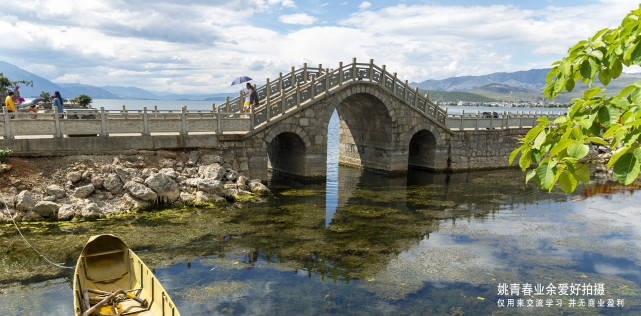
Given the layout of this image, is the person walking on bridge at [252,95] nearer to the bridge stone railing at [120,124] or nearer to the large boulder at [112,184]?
the bridge stone railing at [120,124]

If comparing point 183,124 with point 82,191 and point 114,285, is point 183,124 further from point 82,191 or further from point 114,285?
point 114,285

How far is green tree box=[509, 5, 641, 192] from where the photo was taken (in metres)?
2.83

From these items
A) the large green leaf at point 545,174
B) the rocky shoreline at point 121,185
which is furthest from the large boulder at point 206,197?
the large green leaf at point 545,174

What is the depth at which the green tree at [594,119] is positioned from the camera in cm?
283

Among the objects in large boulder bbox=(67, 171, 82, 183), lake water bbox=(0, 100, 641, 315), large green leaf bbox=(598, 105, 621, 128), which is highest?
large green leaf bbox=(598, 105, 621, 128)

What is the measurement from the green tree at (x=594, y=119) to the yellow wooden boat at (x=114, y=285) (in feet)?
25.9

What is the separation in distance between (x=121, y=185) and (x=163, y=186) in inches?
75.5

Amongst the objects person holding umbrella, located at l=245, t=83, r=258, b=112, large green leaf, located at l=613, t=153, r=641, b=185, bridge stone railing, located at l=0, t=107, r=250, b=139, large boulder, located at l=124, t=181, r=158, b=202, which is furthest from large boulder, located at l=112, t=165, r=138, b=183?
large green leaf, located at l=613, t=153, r=641, b=185

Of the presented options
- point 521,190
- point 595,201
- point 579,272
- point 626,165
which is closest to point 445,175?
point 521,190

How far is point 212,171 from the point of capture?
22.1 metres

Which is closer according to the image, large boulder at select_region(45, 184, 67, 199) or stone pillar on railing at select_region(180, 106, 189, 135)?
large boulder at select_region(45, 184, 67, 199)

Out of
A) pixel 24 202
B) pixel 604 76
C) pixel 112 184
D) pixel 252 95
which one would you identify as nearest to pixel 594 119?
pixel 604 76

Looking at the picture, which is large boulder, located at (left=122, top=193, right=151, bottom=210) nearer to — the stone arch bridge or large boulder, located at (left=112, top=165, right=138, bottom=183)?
large boulder, located at (left=112, top=165, right=138, bottom=183)

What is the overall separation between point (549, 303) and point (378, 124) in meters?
21.5
